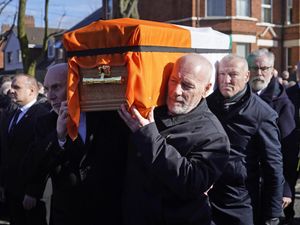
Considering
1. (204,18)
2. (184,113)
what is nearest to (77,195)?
(184,113)

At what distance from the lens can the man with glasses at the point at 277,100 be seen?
4.82m

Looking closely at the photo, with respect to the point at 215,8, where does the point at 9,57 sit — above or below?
below

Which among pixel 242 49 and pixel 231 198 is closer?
pixel 231 198

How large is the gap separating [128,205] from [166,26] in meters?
1.07

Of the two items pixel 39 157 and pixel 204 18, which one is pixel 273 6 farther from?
pixel 39 157

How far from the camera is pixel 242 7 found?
2467 centimetres

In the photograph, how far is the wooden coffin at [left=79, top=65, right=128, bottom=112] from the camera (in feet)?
9.40

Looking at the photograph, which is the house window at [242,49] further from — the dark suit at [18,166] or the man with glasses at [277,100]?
the dark suit at [18,166]

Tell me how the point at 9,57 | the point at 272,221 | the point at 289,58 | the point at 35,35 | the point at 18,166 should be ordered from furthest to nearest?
the point at 9,57 < the point at 35,35 < the point at 289,58 < the point at 18,166 < the point at 272,221

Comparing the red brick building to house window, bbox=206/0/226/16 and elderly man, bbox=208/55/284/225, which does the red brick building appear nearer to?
house window, bbox=206/0/226/16

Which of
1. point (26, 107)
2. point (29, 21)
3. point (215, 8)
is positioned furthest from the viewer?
point (29, 21)

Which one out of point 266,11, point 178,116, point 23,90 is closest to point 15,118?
point 23,90

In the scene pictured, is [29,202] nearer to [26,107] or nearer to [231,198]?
[26,107]

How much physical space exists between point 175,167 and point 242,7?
23.1 metres
